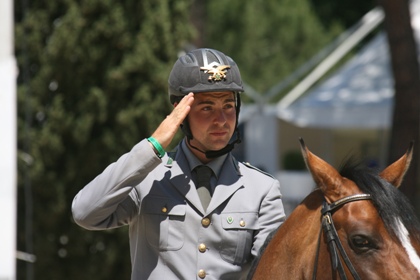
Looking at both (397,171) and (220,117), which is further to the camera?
(220,117)

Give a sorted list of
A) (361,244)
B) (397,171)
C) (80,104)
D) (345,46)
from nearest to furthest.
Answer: (361,244) < (397,171) < (80,104) < (345,46)

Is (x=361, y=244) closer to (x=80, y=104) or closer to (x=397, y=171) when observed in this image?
(x=397, y=171)

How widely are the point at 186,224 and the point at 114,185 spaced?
0.37 meters

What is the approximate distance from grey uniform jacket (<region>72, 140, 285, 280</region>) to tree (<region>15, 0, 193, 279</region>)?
7151mm

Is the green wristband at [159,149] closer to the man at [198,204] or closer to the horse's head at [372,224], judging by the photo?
the man at [198,204]

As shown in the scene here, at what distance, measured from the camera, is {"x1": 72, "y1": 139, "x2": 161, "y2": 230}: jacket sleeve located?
322cm

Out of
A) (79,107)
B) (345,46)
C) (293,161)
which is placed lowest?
(293,161)

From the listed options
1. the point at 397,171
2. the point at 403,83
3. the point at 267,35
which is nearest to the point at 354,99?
the point at 403,83

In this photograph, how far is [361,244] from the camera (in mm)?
2834

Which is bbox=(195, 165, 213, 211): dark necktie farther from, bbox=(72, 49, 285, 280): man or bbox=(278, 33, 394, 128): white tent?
bbox=(278, 33, 394, 128): white tent

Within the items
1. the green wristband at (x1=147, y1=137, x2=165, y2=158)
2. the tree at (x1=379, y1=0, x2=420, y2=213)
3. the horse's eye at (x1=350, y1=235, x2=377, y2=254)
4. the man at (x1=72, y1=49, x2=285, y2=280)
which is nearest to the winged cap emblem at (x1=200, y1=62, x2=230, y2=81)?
the man at (x1=72, y1=49, x2=285, y2=280)

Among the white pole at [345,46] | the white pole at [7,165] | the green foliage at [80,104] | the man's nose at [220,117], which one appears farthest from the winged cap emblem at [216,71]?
the white pole at [345,46]

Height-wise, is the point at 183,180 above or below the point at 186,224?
above

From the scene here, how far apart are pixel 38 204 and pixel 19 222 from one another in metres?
0.33
